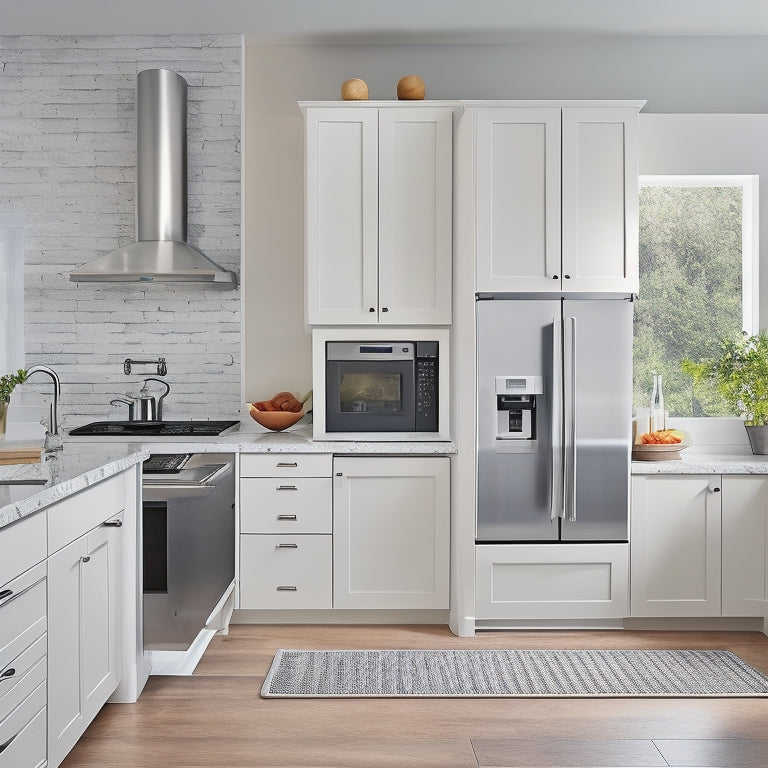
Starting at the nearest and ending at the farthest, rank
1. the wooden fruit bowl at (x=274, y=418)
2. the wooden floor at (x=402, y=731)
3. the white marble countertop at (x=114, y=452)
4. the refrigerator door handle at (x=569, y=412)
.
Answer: the white marble countertop at (x=114, y=452)
the wooden floor at (x=402, y=731)
the refrigerator door handle at (x=569, y=412)
the wooden fruit bowl at (x=274, y=418)

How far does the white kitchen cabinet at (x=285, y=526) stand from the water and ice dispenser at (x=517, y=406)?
0.80 meters

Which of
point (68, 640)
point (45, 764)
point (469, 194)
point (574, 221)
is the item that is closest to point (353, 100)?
point (469, 194)

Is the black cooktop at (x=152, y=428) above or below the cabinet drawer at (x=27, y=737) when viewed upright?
above

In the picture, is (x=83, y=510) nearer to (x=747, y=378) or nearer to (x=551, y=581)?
(x=551, y=581)

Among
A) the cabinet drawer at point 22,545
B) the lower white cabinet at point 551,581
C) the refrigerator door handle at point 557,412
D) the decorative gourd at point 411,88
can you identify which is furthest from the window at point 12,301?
the refrigerator door handle at point 557,412

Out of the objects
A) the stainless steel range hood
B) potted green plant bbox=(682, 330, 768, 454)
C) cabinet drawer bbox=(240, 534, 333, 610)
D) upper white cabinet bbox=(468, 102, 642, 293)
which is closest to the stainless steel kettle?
the stainless steel range hood

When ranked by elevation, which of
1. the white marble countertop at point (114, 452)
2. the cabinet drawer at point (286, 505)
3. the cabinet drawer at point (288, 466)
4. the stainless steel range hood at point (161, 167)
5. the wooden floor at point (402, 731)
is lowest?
the wooden floor at point (402, 731)

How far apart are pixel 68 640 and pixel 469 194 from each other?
233 centimetres

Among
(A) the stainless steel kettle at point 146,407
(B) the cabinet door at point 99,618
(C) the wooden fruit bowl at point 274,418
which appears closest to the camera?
(B) the cabinet door at point 99,618

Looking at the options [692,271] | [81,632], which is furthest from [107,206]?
[692,271]

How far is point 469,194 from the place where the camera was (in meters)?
3.28

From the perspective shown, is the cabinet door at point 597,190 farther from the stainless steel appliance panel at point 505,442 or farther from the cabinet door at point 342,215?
the cabinet door at point 342,215

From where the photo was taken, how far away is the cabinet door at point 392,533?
339cm

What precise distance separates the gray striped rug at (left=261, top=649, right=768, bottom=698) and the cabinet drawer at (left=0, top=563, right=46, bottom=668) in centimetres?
113
